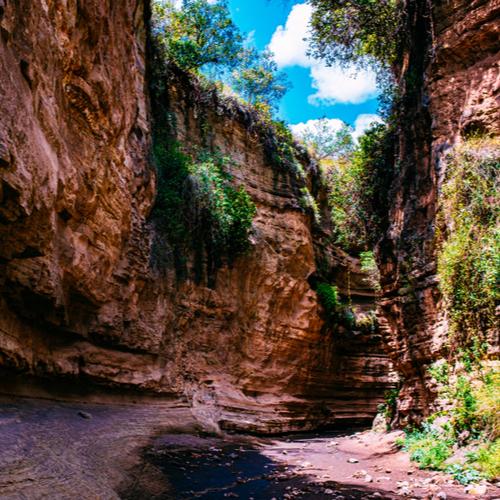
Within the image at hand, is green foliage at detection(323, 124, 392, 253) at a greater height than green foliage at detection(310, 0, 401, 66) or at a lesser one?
lesser

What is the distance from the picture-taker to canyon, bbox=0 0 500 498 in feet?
21.7

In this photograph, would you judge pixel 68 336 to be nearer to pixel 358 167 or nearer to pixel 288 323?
pixel 288 323

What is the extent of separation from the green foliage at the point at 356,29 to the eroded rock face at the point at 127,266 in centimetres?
461

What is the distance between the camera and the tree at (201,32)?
59.6 feet

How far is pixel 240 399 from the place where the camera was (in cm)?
1438

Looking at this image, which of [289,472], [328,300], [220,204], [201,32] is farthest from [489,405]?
[201,32]

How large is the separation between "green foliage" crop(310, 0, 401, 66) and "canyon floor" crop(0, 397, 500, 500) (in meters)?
12.6

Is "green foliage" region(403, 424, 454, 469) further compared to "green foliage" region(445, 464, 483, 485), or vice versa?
"green foliage" region(403, 424, 454, 469)

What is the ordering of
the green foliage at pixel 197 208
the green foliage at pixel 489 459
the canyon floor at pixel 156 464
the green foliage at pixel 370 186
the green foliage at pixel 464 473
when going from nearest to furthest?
the canyon floor at pixel 156 464
the green foliage at pixel 489 459
the green foliage at pixel 464 473
the green foliage at pixel 197 208
the green foliage at pixel 370 186

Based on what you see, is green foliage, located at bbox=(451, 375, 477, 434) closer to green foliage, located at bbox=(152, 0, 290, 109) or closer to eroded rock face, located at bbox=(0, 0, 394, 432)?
eroded rock face, located at bbox=(0, 0, 394, 432)

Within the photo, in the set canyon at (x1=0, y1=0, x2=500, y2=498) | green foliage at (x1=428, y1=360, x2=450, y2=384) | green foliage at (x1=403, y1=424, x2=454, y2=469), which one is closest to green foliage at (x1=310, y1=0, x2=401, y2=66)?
canyon at (x1=0, y1=0, x2=500, y2=498)

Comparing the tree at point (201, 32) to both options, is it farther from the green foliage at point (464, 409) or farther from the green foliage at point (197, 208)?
the green foliage at point (464, 409)

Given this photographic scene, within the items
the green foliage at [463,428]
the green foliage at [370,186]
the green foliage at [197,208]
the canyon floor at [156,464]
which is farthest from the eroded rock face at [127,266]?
the green foliage at [463,428]

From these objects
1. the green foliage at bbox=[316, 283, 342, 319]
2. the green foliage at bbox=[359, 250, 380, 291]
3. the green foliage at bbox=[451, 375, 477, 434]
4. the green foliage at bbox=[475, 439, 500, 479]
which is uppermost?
the green foliage at bbox=[359, 250, 380, 291]
